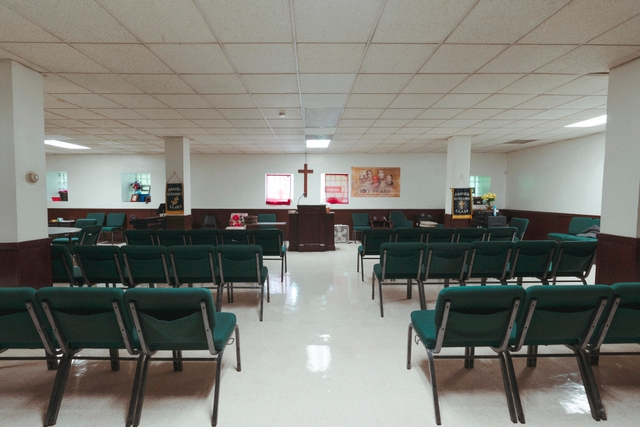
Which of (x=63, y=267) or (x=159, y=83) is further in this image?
(x=159, y=83)

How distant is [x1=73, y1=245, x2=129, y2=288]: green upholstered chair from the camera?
11.6ft

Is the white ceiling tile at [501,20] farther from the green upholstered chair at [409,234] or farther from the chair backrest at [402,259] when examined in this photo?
the green upholstered chair at [409,234]

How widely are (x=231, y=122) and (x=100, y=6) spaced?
12.3 feet

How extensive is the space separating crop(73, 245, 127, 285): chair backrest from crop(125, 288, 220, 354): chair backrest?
196cm

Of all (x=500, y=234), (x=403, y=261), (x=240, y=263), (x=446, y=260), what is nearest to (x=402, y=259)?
(x=403, y=261)

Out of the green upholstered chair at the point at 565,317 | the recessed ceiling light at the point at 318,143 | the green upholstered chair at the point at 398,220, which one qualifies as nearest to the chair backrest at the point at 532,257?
the green upholstered chair at the point at 565,317

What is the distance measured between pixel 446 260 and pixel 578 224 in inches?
237

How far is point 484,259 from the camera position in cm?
364

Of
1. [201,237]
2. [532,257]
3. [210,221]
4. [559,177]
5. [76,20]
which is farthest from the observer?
[210,221]

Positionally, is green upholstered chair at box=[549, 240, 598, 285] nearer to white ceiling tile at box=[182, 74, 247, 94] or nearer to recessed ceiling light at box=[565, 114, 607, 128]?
recessed ceiling light at box=[565, 114, 607, 128]

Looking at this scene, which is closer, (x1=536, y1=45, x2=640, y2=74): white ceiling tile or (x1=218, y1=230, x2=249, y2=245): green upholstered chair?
(x1=536, y1=45, x2=640, y2=74): white ceiling tile

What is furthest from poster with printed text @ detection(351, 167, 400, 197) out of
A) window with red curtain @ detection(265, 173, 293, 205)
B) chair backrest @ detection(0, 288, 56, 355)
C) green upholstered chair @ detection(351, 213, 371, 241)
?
chair backrest @ detection(0, 288, 56, 355)

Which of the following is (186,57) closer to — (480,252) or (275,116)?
(275,116)

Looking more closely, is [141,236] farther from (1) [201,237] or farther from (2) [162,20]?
(2) [162,20]
